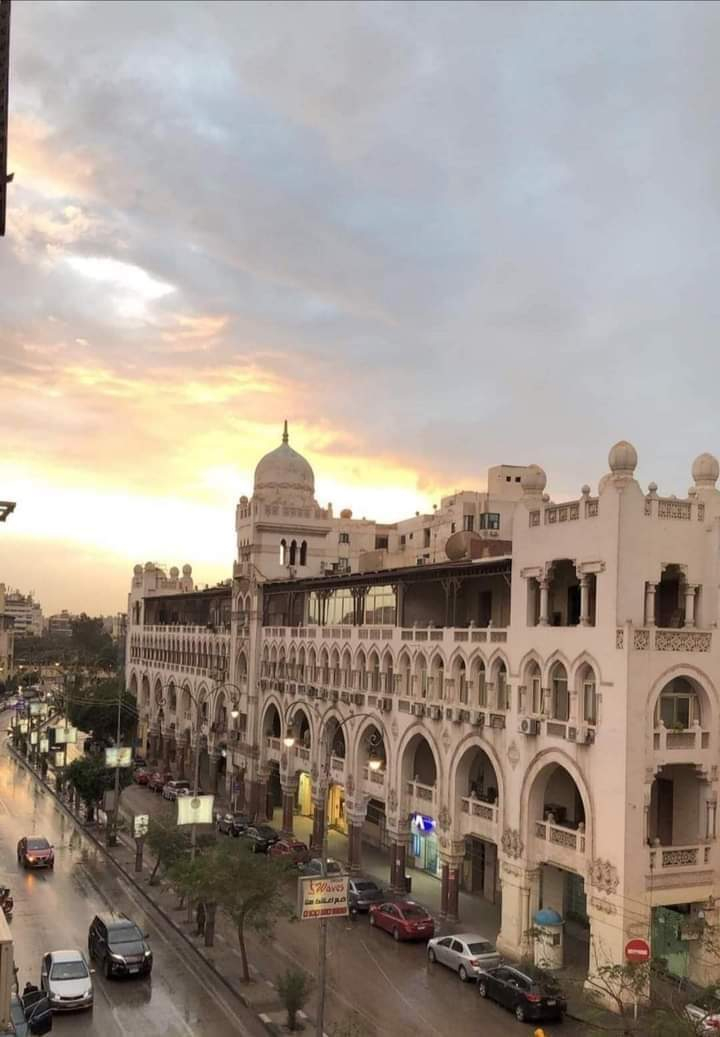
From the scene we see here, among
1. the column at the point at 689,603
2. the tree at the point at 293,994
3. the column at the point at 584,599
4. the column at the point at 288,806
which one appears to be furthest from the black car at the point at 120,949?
the column at the point at 288,806

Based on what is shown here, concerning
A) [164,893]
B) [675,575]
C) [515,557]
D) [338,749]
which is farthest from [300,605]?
[675,575]

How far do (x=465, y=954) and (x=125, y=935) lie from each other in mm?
12302

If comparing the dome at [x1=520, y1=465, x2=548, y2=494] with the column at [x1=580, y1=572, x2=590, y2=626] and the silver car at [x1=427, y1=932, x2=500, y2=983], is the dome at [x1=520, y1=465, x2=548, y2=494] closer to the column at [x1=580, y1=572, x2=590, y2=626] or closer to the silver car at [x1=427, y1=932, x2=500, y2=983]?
the column at [x1=580, y1=572, x2=590, y2=626]

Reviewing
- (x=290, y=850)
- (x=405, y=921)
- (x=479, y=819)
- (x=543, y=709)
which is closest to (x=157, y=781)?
(x=290, y=850)

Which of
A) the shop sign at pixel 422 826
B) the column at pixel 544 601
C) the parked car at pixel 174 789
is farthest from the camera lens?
the parked car at pixel 174 789

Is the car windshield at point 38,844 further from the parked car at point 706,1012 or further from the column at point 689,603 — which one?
the parked car at point 706,1012

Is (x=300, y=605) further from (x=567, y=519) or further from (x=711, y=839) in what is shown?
(x=711, y=839)

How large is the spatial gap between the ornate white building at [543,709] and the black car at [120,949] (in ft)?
45.9

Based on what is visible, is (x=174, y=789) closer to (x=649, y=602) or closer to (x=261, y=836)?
(x=261, y=836)

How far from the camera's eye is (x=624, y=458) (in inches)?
1439

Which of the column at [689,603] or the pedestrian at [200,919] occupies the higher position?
the column at [689,603]

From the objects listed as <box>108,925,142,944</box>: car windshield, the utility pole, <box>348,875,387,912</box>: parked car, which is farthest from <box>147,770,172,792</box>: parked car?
the utility pole

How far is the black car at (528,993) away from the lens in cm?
3247

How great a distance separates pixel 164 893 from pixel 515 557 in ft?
77.7
